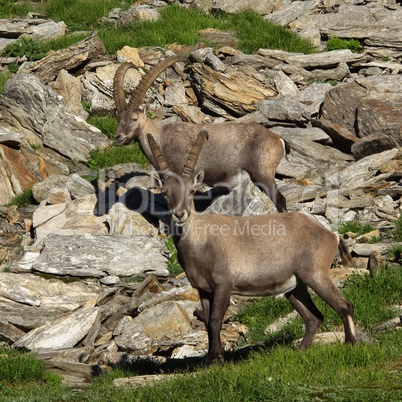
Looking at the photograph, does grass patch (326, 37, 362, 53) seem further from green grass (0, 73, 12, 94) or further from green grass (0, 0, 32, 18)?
green grass (0, 0, 32, 18)

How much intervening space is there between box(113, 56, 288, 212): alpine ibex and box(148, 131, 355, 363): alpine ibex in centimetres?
499

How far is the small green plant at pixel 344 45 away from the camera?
27.1m

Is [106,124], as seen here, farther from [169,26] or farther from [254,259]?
[254,259]

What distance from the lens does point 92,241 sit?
1684cm

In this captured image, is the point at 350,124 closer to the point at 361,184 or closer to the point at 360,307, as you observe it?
the point at 361,184

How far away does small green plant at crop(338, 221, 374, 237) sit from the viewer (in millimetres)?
16156

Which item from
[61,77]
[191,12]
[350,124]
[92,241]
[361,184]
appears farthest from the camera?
[191,12]

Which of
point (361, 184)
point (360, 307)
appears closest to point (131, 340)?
point (360, 307)

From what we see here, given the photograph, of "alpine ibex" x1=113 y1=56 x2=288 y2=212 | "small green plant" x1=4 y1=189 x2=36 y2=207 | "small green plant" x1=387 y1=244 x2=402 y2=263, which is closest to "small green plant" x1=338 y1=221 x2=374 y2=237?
"alpine ibex" x1=113 y1=56 x2=288 y2=212

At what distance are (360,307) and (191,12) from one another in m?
19.5

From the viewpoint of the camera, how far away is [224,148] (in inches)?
669

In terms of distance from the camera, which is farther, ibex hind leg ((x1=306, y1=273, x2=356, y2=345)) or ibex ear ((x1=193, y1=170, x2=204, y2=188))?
ibex ear ((x1=193, y1=170, x2=204, y2=188))

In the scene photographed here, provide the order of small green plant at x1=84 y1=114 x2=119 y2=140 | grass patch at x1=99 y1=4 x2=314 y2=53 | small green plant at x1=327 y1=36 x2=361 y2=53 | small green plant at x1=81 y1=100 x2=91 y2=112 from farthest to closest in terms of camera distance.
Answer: grass patch at x1=99 y1=4 x2=314 y2=53 → small green plant at x1=327 y1=36 x2=361 y2=53 → small green plant at x1=81 y1=100 x2=91 y2=112 → small green plant at x1=84 y1=114 x2=119 y2=140

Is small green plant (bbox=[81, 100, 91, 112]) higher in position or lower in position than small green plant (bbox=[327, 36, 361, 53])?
lower
